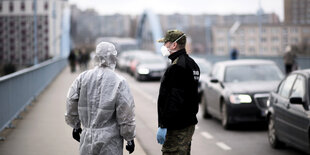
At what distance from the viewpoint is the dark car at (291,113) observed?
7.81 metres

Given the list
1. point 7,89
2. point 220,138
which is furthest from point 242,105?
point 7,89

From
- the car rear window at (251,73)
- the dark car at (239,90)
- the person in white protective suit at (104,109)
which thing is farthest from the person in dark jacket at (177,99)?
the car rear window at (251,73)

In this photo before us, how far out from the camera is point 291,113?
27.2 feet

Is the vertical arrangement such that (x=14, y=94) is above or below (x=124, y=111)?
below

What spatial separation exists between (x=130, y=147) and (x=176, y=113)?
1.60ft

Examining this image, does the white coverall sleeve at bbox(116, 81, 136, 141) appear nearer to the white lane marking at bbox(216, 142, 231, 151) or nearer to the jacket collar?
the jacket collar

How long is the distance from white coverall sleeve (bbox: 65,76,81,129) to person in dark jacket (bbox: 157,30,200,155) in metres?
0.71

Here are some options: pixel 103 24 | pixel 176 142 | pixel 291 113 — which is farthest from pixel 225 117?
pixel 103 24

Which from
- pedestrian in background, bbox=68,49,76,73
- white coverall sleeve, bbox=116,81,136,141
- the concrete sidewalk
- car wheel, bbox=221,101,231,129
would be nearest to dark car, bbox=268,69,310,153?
car wheel, bbox=221,101,231,129

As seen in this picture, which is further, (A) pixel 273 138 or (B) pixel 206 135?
(B) pixel 206 135

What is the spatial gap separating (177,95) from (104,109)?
0.65 metres

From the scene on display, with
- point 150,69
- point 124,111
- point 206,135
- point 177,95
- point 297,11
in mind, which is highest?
point 297,11

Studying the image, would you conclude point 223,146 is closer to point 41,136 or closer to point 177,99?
point 41,136

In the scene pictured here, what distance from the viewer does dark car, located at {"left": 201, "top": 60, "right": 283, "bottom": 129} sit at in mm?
11406
